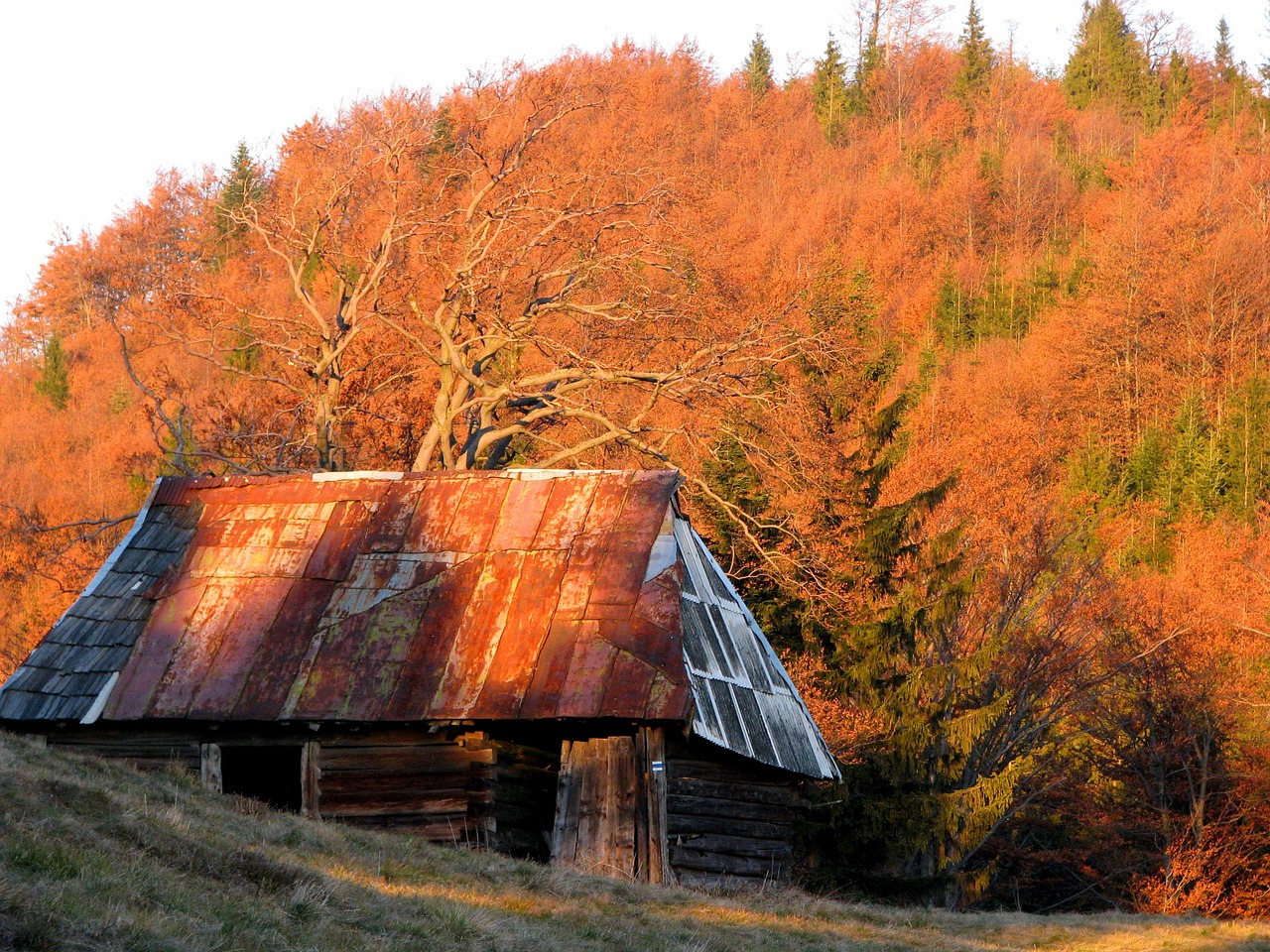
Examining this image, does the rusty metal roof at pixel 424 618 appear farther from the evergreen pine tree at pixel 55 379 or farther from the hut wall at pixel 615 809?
the evergreen pine tree at pixel 55 379

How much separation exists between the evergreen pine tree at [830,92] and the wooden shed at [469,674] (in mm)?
67147

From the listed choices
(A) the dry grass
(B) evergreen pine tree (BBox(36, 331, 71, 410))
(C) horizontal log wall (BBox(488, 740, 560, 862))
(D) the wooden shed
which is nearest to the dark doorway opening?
(D) the wooden shed

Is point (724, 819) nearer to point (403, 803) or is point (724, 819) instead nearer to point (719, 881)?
point (719, 881)

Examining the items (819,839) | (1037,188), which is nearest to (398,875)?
(819,839)

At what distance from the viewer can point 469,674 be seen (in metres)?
14.2

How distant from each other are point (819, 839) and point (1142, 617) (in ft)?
36.6

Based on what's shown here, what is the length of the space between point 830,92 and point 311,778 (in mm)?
75972

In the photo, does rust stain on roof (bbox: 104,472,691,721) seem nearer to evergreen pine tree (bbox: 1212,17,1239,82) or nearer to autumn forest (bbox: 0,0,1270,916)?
autumn forest (bbox: 0,0,1270,916)

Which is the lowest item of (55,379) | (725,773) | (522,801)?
(522,801)

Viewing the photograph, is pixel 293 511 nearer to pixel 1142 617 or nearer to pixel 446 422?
pixel 446 422

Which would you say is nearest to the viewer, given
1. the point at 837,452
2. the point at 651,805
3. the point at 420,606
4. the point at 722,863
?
the point at 651,805

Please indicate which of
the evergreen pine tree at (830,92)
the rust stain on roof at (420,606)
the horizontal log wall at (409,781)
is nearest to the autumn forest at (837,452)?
the rust stain on roof at (420,606)

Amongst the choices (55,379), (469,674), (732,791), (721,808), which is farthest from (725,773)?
(55,379)

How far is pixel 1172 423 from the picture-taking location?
4841 centimetres
